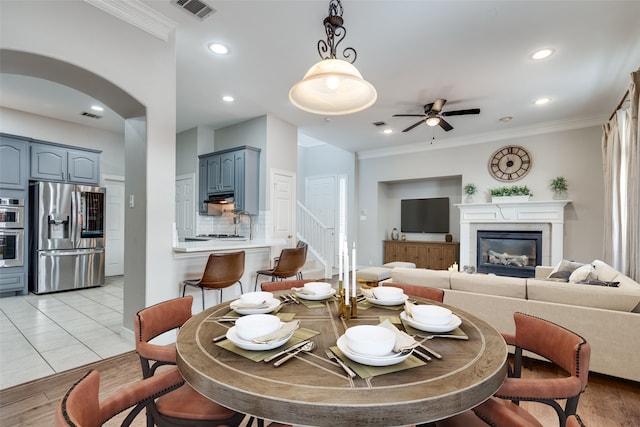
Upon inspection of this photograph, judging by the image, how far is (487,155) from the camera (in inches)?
247

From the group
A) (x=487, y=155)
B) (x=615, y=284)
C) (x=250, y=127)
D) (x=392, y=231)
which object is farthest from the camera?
(x=392, y=231)

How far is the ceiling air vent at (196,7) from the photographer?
2.56 metres

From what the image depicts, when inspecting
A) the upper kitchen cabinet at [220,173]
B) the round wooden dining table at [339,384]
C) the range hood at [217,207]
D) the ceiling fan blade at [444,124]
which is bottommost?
the round wooden dining table at [339,384]

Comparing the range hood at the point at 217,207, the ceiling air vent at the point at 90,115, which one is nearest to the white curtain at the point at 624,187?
the range hood at the point at 217,207

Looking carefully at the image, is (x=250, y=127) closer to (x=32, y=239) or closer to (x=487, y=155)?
(x=32, y=239)

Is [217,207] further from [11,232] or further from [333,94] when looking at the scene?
[333,94]

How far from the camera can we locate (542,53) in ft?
10.8

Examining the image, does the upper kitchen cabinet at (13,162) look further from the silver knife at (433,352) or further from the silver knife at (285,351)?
the silver knife at (433,352)

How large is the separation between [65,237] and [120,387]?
13.8 feet

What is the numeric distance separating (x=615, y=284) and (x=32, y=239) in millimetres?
7653

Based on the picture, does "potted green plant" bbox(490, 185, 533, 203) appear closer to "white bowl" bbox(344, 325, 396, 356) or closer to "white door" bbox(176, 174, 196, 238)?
"white bowl" bbox(344, 325, 396, 356)

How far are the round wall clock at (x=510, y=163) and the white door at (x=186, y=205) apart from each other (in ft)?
19.9

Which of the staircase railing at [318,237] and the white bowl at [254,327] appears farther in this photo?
the staircase railing at [318,237]

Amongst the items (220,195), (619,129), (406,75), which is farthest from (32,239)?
(619,129)
